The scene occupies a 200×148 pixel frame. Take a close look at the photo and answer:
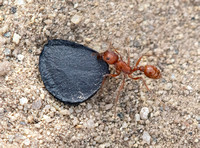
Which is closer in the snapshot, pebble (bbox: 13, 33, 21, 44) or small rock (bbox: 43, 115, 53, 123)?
small rock (bbox: 43, 115, 53, 123)

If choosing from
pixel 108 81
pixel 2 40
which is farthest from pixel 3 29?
pixel 108 81

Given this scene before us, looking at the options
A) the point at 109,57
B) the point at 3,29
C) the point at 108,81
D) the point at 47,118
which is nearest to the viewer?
the point at 47,118

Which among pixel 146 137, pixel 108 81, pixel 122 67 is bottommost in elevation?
pixel 146 137

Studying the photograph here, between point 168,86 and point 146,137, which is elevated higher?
point 168,86

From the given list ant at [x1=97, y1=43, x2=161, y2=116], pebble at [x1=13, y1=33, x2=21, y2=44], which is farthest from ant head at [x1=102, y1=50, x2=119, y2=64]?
pebble at [x1=13, y1=33, x2=21, y2=44]

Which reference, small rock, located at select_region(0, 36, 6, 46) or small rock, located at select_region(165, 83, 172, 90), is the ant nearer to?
small rock, located at select_region(165, 83, 172, 90)

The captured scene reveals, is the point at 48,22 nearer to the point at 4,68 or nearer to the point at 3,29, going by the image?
the point at 3,29
